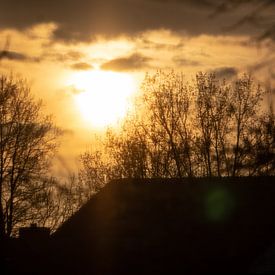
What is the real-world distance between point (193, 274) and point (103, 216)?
3900 mm

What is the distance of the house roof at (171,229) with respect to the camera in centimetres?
2062

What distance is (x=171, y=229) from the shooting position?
21.3 m

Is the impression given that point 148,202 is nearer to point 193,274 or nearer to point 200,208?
point 200,208

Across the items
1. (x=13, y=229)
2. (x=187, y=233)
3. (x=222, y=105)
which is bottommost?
(x=187, y=233)

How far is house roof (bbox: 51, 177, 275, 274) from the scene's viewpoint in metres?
20.6

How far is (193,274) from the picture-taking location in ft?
66.5

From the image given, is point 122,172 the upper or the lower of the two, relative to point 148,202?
upper

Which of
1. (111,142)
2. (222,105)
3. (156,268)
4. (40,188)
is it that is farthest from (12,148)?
(156,268)

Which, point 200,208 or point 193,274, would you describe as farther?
point 200,208

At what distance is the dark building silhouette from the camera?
20609 mm

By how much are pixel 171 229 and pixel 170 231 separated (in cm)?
10

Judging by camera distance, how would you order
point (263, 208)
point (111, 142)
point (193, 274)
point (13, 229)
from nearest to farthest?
point (193, 274) → point (263, 208) → point (13, 229) → point (111, 142)

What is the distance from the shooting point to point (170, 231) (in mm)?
21266

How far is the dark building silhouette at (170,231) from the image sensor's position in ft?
67.6
